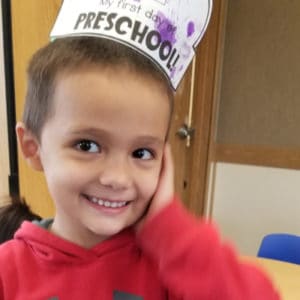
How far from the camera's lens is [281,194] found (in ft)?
8.25

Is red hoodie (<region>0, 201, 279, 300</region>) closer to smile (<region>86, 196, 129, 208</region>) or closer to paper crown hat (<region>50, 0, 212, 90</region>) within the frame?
smile (<region>86, 196, 129, 208</region>)

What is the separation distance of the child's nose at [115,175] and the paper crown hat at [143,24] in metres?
0.16

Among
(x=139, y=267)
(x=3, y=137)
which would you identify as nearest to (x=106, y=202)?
(x=139, y=267)

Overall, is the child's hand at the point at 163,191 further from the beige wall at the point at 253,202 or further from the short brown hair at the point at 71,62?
the beige wall at the point at 253,202

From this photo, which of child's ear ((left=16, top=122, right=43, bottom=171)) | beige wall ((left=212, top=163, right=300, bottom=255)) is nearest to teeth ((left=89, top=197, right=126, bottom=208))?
child's ear ((left=16, top=122, right=43, bottom=171))

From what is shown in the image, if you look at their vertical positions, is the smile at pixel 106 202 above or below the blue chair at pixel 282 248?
above

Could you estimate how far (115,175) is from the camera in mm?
581

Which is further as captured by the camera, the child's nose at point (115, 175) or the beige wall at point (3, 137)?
the beige wall at point (3, 137)

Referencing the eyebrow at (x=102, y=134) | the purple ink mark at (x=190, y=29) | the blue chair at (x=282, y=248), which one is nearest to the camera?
the eyebrow at (x=102, y=134)

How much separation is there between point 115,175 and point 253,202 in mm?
2126

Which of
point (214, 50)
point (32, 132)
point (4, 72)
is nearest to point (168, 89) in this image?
point (32, 132)

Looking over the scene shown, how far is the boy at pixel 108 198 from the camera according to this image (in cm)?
59

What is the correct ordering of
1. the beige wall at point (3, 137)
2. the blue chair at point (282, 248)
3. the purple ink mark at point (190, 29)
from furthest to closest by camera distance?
the blue chair at point (282, 248), the beige wall at point (3, 137), the purple ink mark at point (190, 29)

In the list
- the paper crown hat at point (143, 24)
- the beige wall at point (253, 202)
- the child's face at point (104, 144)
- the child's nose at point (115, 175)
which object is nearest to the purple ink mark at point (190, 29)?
the paper crown hat at point (143, 24)
